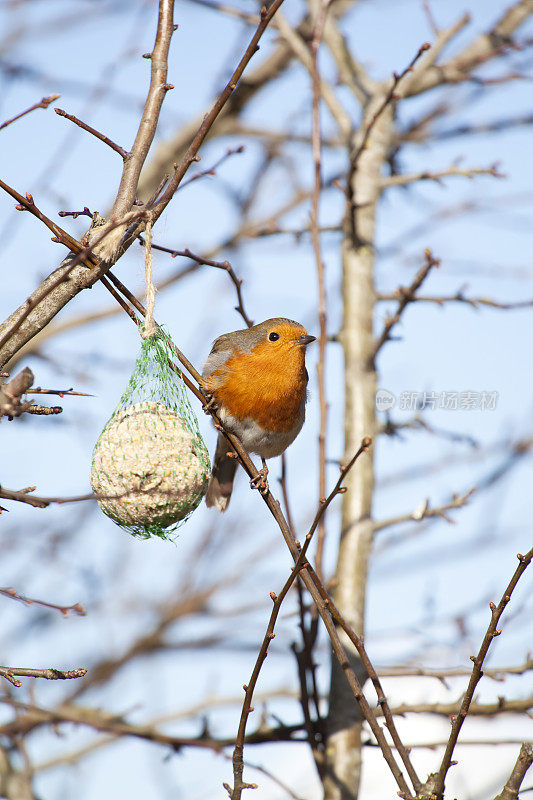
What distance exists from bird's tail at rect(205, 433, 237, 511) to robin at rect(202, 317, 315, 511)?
0.46 metres

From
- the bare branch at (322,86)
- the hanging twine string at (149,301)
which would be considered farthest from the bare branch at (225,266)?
the bare branch at (322,86)

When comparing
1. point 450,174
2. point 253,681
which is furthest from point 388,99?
point 253,681

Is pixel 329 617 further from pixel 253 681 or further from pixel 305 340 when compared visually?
pixel 305 340

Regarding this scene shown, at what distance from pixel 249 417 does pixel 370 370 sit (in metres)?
0.86

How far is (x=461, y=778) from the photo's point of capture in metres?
4.68

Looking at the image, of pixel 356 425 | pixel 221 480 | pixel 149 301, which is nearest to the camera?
pixel 149 301

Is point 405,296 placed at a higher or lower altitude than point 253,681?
higher

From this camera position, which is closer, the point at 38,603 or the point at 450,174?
the point at 38,603

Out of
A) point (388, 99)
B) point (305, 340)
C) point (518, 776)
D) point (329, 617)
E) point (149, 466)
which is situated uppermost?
point (388, 99)

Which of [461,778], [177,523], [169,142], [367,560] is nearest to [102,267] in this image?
[177,523]

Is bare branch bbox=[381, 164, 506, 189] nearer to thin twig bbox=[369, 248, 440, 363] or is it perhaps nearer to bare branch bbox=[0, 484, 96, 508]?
thin twig bbox=[369, 248, 440, 363]

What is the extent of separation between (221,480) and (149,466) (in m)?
1.88

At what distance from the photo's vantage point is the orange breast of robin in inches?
163

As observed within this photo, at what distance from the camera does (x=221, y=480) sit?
4.90 metres
